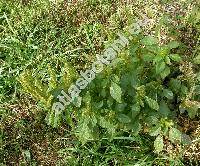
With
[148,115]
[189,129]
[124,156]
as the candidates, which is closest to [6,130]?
[124,156]

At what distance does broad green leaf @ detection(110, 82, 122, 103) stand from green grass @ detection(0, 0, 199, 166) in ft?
1.05

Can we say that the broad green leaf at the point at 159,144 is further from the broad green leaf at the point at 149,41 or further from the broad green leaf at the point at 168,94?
the broad green leaf at the point at 149,41

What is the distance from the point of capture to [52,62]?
12.1 ft

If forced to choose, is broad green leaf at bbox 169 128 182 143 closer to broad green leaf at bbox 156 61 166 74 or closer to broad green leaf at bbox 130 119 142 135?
broad green leaf at bbox 130 119 142 135

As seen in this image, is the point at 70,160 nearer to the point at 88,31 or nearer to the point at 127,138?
the point at 127,138

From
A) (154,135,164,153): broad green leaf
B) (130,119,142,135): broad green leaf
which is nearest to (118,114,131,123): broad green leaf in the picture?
(130,119,142,135): broad green leaf

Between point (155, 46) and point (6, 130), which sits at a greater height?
point (155, 46)

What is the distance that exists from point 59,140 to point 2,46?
1083mm

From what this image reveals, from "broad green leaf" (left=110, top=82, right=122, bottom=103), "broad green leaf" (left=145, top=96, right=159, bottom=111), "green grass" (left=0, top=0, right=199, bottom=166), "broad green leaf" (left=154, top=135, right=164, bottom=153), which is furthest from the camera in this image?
"green grass" (left=0, top=0, right=199, bottom=166)

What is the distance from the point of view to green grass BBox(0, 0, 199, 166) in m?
3.12

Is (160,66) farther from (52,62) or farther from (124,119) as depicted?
(52,62)

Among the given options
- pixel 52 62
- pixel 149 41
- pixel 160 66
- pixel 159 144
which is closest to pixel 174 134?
pixel 159 144

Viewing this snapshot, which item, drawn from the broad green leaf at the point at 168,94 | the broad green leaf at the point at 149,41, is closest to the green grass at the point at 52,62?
the broad green leaf at the point at 149,41

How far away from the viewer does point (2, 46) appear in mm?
3822
